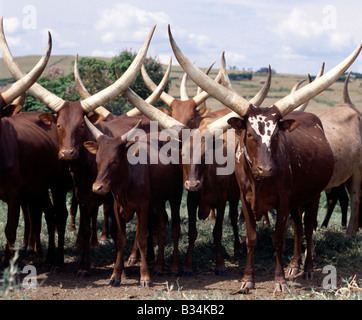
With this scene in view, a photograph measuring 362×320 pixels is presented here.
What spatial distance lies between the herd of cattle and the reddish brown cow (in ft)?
0.04

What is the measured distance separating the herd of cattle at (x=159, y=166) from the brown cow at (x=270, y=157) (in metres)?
0.01

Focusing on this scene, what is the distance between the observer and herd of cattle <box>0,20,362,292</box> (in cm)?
552

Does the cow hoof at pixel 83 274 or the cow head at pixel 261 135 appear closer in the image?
the cow head at pixel 261 135

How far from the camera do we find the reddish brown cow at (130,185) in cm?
558

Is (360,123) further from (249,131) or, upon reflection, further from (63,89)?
(63,89)

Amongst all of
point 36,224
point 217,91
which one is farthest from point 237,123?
point 36,224

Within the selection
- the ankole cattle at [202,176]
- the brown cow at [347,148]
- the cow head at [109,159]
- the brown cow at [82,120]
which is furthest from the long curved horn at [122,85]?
the brown cow at [347,148]

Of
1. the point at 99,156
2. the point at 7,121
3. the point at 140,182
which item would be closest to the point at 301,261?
the point at 140,182

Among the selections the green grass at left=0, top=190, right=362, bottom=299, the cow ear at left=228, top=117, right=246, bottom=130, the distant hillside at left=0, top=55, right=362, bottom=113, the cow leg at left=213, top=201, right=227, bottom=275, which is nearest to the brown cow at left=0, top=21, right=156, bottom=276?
the green grass at left=0, top=190, right=362, bottom=299

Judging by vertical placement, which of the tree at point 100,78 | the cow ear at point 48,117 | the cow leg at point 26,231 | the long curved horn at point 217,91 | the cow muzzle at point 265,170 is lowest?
the cow leg at point 26,231

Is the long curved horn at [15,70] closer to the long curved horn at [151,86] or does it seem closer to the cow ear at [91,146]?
the cow ear at [91,146]

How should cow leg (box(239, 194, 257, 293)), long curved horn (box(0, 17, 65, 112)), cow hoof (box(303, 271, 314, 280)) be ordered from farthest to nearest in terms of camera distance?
long curved horn (box(0, 17, 65, 112)) → cow hoof (box(303, 271, 314, 280)) → cow leg (box(239, 194, 257, 293))

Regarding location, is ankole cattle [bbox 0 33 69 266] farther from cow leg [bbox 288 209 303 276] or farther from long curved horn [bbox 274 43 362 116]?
cow leg [bbox 288 209 303 276]

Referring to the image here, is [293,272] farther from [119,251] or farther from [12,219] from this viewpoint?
[12,219]
